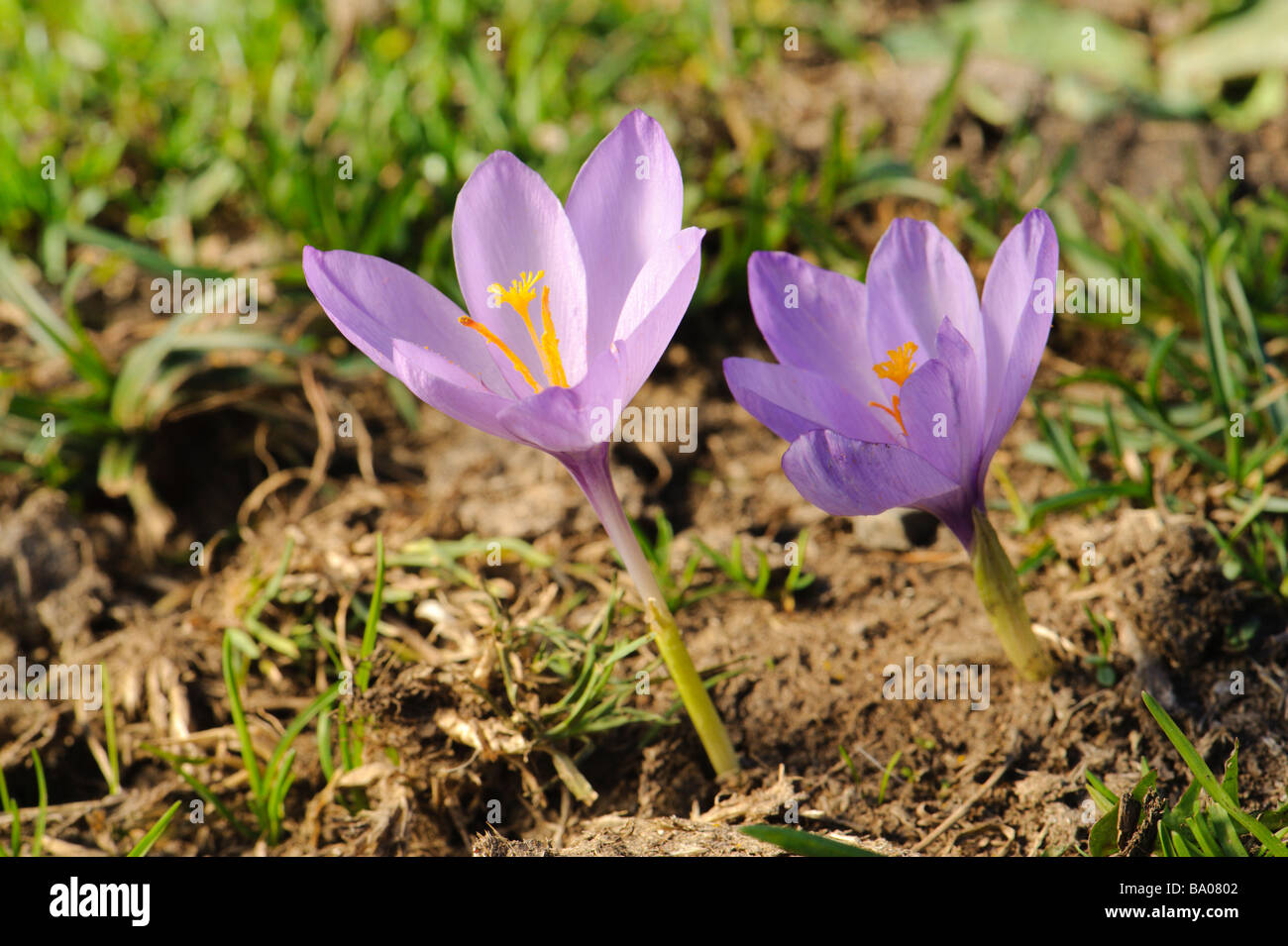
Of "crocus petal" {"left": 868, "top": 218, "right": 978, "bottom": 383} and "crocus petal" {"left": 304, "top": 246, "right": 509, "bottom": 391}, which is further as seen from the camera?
"crocus petal" {"left": 868, "top": 218, "right": 978, "bottom": 383}

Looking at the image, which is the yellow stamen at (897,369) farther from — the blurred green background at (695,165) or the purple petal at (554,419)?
the blurred green background at (695,165)

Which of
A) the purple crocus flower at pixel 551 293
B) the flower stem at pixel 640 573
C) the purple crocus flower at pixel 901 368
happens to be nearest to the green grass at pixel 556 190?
the flower stem at pixel 640 573

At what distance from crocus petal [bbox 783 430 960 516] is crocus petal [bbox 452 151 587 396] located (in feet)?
1.28

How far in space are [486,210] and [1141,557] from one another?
51.4 inches

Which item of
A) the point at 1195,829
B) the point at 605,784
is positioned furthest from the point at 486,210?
the point at 1195,829

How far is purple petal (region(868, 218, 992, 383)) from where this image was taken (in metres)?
1.72

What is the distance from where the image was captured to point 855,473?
1458mm

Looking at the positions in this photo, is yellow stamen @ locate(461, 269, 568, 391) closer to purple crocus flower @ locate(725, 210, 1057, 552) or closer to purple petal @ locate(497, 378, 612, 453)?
purple petal @ locate(497, 378, 612, 453)

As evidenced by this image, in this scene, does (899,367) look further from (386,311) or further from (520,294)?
(386,311)

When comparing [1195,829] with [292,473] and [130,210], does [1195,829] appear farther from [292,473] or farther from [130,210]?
[130,210]

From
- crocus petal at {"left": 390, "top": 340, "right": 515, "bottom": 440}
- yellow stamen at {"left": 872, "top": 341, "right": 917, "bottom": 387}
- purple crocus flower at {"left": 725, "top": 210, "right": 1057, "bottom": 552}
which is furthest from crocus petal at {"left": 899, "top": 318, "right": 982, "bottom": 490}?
crocus petal at {"left": 390, "top": 340, "right": 515, "bottom": 440}

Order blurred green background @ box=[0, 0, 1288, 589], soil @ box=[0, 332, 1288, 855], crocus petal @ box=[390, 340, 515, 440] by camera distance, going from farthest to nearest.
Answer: blurred green background @ box=[0, 0, 1288, 589], soil @ box=[0, 332, 1288, 855], crocus petal @ box=[390, 340, 515, 440]

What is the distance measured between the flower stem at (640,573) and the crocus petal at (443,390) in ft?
0.50
